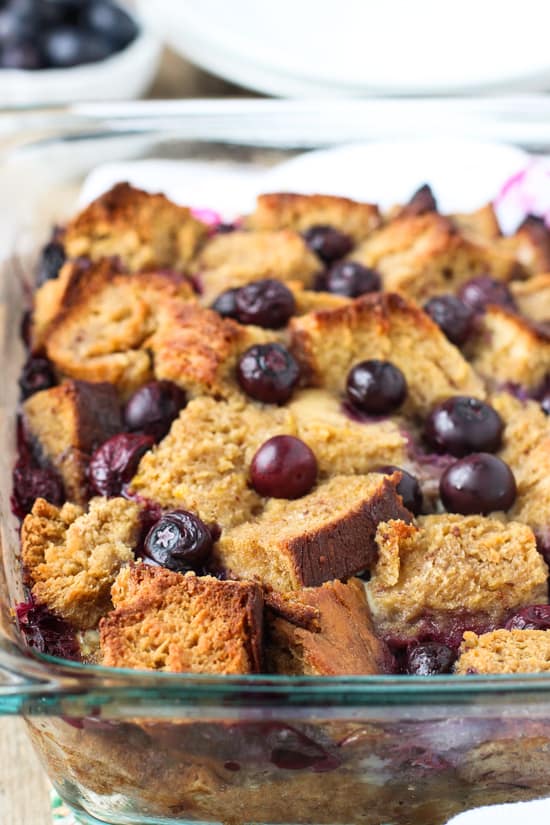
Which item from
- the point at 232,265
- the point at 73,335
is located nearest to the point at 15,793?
the point at 73,335

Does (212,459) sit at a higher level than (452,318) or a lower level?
lower

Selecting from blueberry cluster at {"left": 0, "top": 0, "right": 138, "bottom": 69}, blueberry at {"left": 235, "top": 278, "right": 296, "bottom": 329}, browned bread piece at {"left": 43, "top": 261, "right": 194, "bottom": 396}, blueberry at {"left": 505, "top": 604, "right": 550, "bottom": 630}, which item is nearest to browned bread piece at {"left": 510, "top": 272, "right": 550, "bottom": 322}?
blueberry at {"left": 235, "top": 278, "right": 296, "bottom": 329}

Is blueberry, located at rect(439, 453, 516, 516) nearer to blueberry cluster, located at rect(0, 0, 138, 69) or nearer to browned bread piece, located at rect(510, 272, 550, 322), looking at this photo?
browned bread piece, located at rect(510, 272, 550, 322)

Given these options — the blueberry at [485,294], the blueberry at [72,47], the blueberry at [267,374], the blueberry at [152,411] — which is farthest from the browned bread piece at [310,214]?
the blueberry at [72,47]

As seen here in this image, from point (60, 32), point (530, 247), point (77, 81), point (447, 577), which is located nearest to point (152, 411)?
point (447, 577)

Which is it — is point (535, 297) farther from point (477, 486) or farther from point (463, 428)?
point (477, 486)

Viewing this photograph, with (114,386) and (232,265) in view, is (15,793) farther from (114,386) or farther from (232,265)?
(232,265)
